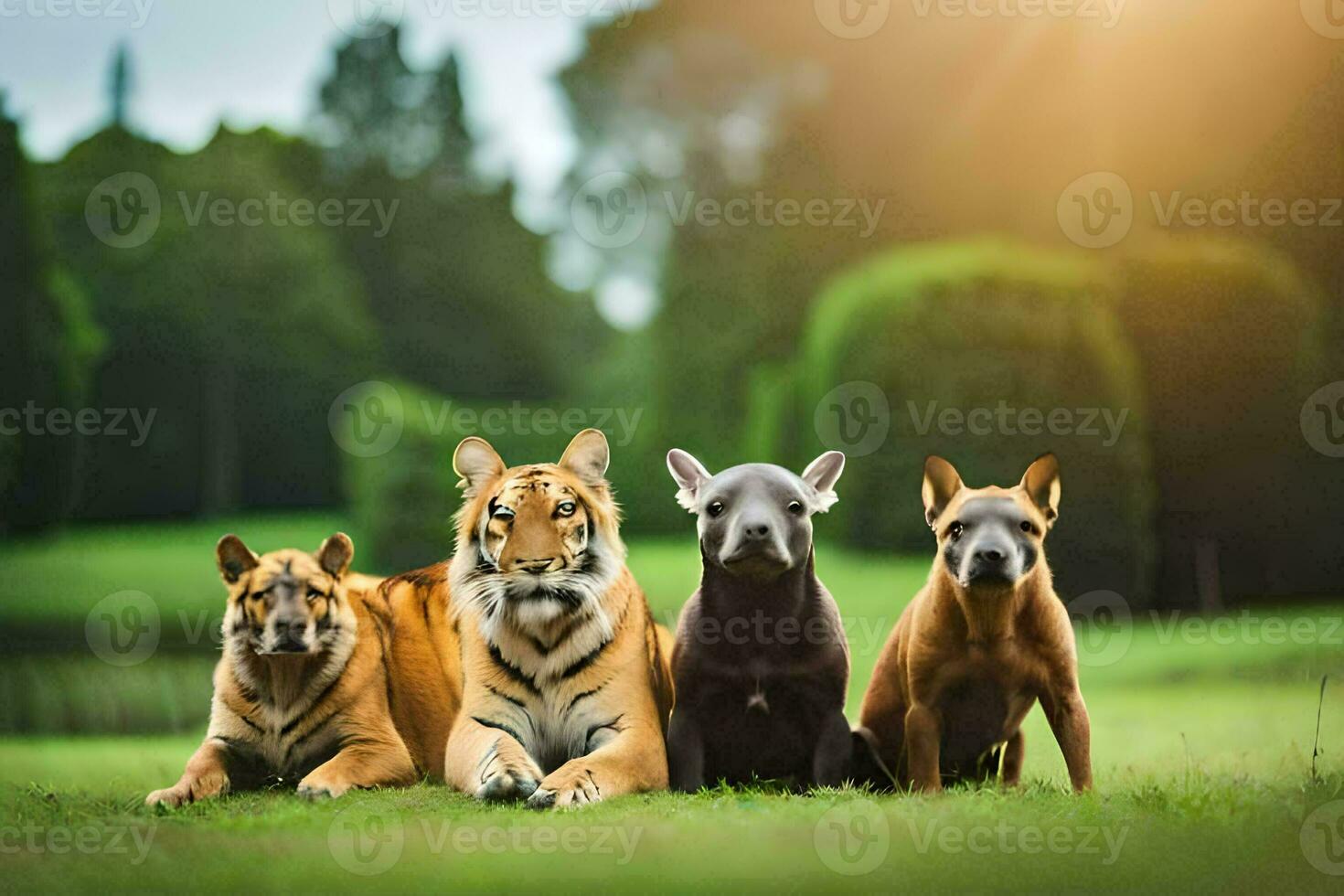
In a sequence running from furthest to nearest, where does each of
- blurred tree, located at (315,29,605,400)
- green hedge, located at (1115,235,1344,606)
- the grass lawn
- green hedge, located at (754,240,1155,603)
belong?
blurred tree, located at (315,29,605,400)
green hedge, located at (1115,235,1344,606)
green hedge, located at (754,240,1155,603)
the grass lawn

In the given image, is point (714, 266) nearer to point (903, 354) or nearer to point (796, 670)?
point (903, 354)

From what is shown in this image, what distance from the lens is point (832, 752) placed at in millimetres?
5074

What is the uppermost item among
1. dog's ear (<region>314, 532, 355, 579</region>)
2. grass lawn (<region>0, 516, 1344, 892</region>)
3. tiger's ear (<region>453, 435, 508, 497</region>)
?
tiger's ear (<region>453, 435, 508, 497</region>)

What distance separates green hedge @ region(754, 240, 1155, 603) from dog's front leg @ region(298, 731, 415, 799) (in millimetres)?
3917

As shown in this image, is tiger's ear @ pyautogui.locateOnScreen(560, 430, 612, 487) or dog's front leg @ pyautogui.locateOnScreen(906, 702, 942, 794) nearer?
dog's front leg @ pyautogui.locateOnScreen(906, 702, 942, 794)

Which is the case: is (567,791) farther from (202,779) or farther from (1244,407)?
(1244,407)

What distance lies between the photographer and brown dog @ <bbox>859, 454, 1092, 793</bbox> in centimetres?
481

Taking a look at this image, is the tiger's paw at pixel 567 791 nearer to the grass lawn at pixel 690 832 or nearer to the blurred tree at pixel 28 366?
the grass lawn at pixel 690 832

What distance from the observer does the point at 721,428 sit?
11.3m

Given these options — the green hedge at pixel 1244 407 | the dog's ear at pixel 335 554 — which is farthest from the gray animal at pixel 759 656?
the green hedge at pixel 1244 407

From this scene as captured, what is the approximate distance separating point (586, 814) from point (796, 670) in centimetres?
104

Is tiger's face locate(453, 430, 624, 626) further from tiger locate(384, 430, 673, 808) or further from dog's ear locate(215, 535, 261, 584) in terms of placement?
dog's ear locate(215, 535, 261, 584)

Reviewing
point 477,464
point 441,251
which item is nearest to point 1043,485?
point 477,464

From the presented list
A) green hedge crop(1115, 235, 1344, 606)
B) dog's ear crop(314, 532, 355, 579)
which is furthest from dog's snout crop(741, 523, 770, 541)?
green hedge crop(1115, 235, 1344, 606)
